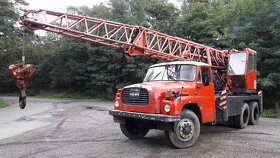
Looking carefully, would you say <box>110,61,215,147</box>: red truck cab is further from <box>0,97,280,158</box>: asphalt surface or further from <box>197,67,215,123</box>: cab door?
<box>0,97,280,158</box>: asphalt surface

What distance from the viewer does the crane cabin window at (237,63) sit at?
10.1 metres

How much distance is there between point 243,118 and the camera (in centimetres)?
980

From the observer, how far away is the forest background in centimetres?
1480

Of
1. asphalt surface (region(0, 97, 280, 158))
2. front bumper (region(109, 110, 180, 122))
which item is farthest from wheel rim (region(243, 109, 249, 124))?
front bumper (region(109, 110, 180, 122))

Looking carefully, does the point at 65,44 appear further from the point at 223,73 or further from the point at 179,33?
the point at 223,73

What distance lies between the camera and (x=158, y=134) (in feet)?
26.6

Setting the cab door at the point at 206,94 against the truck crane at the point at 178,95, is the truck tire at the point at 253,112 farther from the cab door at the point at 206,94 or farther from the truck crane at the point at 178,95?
the cab door at the point at 206,94

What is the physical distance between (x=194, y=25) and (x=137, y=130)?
17.2 m

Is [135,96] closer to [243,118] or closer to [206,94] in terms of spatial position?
[206,94]

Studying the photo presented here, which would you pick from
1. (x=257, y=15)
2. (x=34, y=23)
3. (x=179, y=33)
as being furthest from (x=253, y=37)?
(x=34, y=23)

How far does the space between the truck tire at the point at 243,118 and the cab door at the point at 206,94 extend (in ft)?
8.19

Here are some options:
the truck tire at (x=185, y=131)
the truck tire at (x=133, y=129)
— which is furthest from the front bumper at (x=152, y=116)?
the truck tire at (x=133, y=129)

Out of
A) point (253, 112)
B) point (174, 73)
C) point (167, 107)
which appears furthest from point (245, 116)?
point (167, 107)

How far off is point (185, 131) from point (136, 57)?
19819 mm
